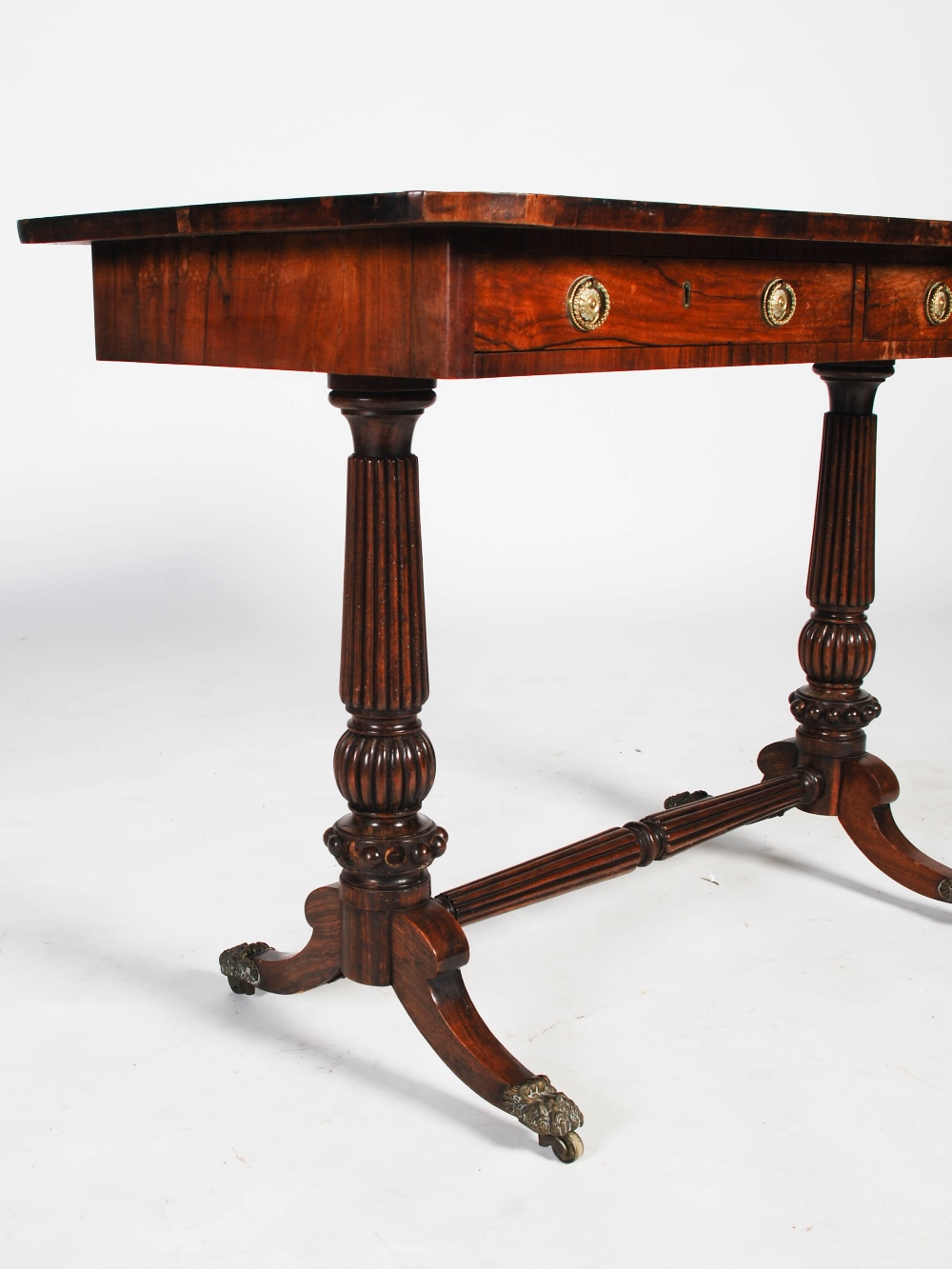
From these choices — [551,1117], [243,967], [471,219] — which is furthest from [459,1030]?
[471,219]

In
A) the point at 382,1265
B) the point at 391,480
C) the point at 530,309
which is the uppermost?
the point at 530,309

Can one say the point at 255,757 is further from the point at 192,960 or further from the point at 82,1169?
the point at 82,1169

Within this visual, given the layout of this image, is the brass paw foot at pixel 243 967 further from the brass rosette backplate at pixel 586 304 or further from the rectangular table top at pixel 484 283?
the brass rosette backplate at pixel 586 304

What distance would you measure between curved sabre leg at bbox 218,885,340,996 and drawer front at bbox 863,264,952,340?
1.26m

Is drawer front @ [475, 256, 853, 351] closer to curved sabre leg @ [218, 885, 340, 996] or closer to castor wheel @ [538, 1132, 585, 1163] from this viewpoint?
curved sabre leg @ [218, 885, 340, 996]

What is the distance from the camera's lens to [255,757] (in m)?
3.67

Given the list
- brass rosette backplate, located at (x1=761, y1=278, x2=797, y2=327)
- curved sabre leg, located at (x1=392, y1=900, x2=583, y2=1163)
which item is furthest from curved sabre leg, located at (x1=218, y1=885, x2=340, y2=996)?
brass rosette backplate, located at (x1=761, y1=278, x2=797, y2=327)

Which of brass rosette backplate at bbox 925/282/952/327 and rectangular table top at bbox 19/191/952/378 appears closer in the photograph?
rectangular table top at bbox 19/191/952/378

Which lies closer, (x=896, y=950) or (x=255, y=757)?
(x=896, y=950)

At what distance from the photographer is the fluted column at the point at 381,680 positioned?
214 centimetres

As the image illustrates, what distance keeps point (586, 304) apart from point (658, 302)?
0.15 metres

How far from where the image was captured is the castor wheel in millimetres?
2043

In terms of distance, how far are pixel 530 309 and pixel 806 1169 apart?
46.3 inches

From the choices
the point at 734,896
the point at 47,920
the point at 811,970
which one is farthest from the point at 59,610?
the point at 811,970
